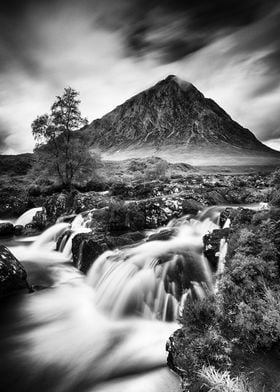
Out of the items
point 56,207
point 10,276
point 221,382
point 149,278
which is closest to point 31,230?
point 56,207

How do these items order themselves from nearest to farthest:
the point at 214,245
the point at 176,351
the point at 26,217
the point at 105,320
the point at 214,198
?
1. the point at 176,351
2. the point at 105,320
3. the point at 214,245
4. the point at 214,198
5. the point at 26,217

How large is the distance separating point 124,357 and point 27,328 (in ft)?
12.2

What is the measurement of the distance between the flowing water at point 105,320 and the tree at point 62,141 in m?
17.5

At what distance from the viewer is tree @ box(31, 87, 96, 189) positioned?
1091 inches

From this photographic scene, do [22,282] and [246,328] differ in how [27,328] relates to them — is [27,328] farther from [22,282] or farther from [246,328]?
[246,328]

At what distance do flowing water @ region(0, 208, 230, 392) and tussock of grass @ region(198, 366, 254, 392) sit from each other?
60.9 inches

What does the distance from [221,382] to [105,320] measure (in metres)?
5.69

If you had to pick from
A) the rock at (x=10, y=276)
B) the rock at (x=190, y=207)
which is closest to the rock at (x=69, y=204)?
the rock at (x=190, y=207)

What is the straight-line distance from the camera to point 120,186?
2895cm

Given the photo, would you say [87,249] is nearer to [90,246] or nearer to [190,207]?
[90,246]

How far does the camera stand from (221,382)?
400 centimetres

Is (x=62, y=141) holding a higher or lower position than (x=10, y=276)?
higher

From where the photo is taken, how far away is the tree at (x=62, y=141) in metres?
27.7

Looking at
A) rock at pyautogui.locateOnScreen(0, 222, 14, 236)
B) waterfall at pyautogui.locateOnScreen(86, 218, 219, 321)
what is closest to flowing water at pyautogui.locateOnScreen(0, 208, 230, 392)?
waterfall at pyautogui.locateOnScreen(86, 218, 219, 321)
